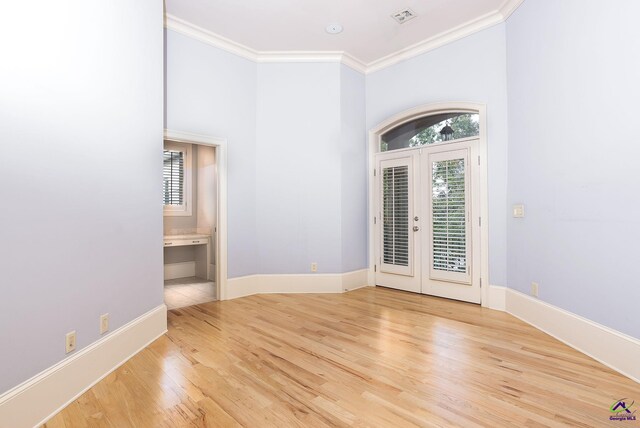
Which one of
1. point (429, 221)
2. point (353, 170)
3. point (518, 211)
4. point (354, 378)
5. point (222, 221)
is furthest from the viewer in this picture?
point (353, 170)

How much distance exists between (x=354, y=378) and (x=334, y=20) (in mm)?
3839

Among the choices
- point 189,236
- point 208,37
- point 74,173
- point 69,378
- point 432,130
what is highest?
point 208,37

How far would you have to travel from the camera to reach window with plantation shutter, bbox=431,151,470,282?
13.6 ft

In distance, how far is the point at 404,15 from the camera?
387cm

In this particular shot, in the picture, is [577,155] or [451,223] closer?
[577,155]

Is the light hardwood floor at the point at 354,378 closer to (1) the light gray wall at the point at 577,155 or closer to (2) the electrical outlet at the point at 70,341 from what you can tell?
(2) the electrical outlet at the point at 70,341

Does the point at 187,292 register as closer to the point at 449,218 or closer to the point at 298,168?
the point at 298,168

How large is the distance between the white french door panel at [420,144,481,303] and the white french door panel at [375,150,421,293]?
15 cm

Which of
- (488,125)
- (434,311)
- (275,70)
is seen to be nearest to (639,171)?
(488,125)

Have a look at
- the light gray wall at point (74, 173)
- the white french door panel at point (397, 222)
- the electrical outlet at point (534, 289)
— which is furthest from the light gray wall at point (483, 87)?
the light gray wall at point (74, 173)

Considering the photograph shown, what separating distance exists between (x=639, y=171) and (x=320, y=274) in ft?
11.5

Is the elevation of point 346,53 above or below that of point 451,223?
above

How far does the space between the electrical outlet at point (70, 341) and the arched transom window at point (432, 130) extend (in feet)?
14.0

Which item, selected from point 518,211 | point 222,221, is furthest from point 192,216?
point 518,211
